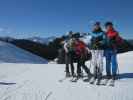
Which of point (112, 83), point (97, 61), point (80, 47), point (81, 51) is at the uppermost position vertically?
point (80, 47)

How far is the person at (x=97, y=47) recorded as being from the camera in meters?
10.2

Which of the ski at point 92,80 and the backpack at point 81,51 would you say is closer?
the ski at point 92,80

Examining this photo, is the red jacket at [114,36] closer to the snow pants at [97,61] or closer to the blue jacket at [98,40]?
the blue jacket at [98,40]

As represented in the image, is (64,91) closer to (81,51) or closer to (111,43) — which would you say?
(81,51)

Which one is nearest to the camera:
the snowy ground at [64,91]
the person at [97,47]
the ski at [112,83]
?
the snowy ground at [64,91]

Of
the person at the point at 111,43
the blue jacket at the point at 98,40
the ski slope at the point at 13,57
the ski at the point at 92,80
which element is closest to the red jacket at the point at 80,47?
the blue jacket at the point at 98,40

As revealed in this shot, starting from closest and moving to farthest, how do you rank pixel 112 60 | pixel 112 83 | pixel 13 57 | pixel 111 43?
pixel 112 83 → pixel 111 43 → pixel 112 60 → pixel 13 57

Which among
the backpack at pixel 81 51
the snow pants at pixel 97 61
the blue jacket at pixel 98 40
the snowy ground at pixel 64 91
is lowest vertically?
the snowy ground at pixel 64 91

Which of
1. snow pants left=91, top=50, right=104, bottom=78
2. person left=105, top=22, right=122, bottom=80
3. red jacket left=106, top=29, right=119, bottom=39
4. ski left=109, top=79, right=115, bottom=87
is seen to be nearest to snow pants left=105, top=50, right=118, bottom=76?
person left=105, top=22, right=122, bottom=80

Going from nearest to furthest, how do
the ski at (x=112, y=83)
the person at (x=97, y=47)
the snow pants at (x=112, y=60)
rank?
the ski at (x=112, y=83)
the person at (x=97, y=47)
the snow pants at (x=112, y=60)

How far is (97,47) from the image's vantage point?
10.3 m

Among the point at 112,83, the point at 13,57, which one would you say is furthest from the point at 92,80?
the point at 13,57

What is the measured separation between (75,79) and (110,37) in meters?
1.99

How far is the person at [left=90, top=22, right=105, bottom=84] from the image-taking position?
10164 millimetres
